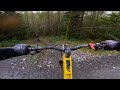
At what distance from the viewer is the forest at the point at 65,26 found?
623 cm

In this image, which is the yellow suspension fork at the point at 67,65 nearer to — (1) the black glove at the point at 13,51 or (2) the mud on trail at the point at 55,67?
(1) the black glove at the point at 13,51

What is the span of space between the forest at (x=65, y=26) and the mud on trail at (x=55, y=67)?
1.01m

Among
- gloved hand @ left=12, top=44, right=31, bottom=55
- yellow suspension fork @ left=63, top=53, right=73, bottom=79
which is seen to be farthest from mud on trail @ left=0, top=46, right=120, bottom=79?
gloved hand @ left=12, top=44, right=31, bottom=55

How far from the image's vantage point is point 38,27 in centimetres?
652

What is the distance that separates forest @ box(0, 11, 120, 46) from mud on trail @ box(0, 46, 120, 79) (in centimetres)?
101

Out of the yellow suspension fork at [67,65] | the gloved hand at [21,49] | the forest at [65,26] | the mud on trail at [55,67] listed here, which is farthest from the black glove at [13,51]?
the forest at [65,26]

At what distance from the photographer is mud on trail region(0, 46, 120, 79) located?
4.49 m

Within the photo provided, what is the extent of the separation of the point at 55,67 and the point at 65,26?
7.91 ft

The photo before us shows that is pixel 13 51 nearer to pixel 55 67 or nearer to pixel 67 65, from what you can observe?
pixel 67 65
